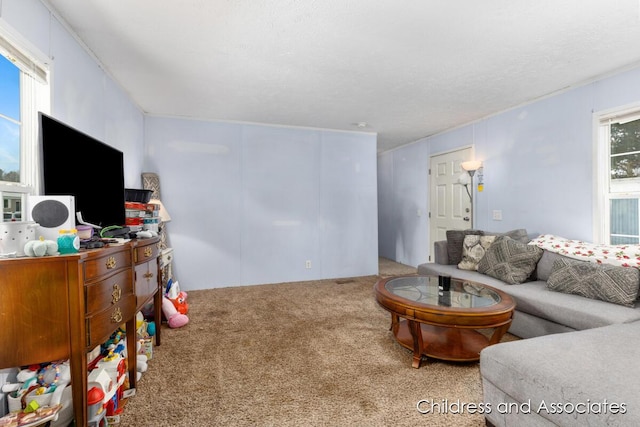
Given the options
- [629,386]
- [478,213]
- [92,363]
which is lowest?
[92,363]

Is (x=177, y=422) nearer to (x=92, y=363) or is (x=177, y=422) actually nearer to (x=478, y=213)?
(x=92, y=363)

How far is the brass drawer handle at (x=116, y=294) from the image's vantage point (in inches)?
57.1

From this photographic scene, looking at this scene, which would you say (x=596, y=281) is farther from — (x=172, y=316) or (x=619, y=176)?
(x=172, y=316)

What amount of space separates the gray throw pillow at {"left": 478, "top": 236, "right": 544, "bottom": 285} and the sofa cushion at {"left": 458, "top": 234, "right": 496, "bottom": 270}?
0.19 meters

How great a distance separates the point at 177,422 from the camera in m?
1.56

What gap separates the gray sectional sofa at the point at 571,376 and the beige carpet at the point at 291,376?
0.32m

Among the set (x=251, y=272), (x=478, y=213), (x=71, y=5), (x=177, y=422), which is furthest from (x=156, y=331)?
(x=478, y=213)

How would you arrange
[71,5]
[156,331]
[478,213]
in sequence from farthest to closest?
[478,213]
[156,331]
[71,5]

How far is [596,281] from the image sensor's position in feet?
7.41

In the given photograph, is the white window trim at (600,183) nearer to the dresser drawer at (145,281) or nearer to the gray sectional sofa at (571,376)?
the gray sectional sofa at (571,376)

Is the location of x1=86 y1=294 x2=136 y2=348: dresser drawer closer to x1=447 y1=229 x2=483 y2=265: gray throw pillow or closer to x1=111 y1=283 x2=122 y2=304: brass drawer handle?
x1=111 y1=283 x2=122 y2=304: brass drawer handle

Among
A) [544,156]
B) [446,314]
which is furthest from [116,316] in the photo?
[544,156]

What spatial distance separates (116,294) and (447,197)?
14.9 ft

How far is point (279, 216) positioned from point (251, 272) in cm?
91
